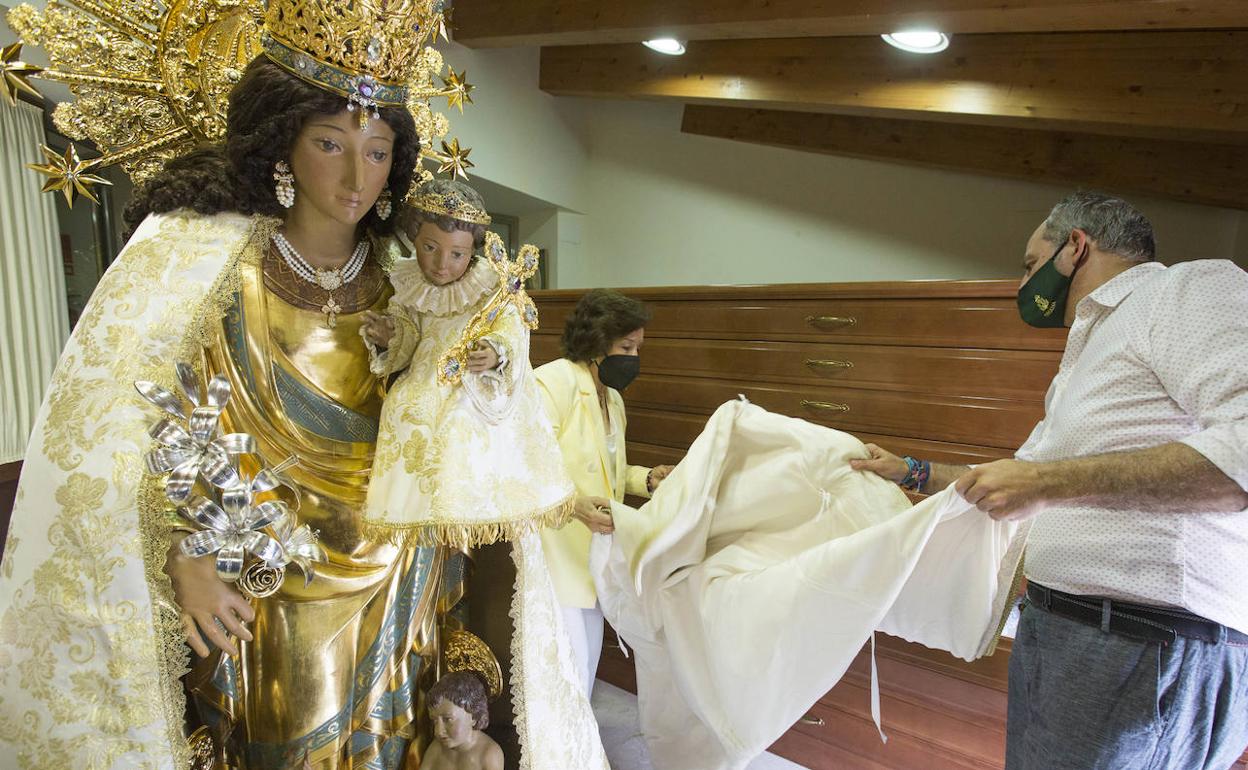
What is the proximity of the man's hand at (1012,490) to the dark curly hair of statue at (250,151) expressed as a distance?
120 centimetres

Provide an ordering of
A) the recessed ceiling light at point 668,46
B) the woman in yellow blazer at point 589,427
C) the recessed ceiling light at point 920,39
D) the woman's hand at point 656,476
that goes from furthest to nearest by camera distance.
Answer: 1. the recessed ceiling light at point 668,46
2. the recessed ceiling light at point 920,39
3. the woman's hand at point 656,476
4. the woman in yellow blazer at point 589,427

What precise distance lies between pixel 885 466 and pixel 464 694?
1098 millimetres

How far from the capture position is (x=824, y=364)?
8.45ft

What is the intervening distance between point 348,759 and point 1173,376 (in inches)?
64.3

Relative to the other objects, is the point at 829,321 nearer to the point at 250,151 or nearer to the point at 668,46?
the point at 668,46

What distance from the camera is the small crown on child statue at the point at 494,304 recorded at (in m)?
1.20

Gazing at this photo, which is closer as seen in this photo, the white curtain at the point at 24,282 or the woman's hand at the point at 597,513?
the woman's hand at the point at 597,513

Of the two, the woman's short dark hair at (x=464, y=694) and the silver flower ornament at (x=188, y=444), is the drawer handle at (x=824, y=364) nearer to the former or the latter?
the woman's short dark hair at (x=464, y=694)

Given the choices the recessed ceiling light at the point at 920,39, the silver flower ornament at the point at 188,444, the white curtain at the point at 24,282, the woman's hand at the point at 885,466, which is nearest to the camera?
the silver flower ornament at the point at 188,444

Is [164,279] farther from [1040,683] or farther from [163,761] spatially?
[1040,683]

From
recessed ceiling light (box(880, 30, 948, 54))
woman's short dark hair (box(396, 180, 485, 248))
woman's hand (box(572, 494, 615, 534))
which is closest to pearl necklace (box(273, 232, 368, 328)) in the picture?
woman's short dark hair (box(396, 180, 485, 248))

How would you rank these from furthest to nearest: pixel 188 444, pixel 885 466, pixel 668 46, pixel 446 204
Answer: pixel 668 46 → pixel 885 466 → pixel 446 204 → pixel 188 444

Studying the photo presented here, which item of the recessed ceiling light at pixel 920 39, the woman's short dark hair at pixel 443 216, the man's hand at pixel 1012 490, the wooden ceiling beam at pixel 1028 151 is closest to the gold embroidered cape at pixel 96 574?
the woman's short dark hair at pixel 443 216

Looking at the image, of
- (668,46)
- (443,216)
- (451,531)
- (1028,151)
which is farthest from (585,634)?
(1028,151)
